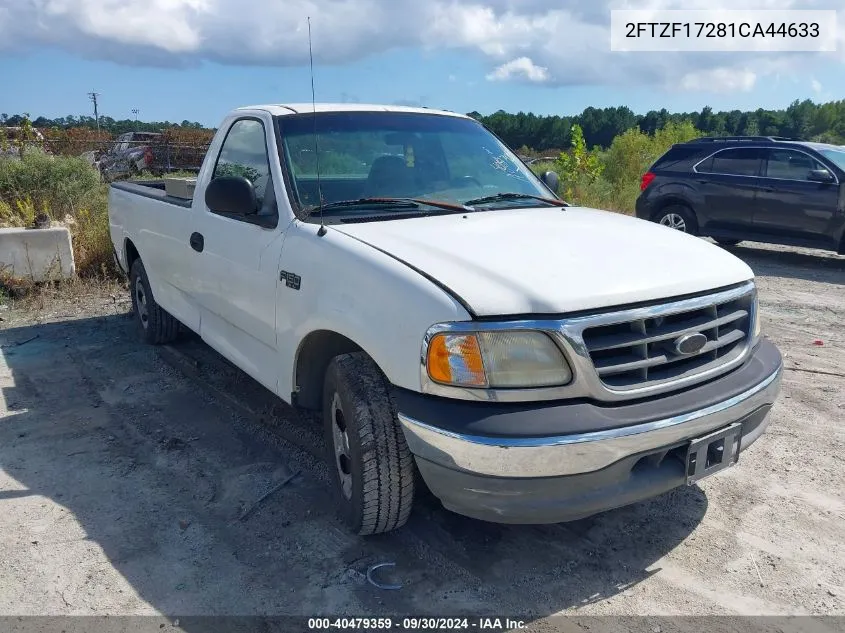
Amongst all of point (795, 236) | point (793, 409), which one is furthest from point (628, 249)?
point (795, 236)

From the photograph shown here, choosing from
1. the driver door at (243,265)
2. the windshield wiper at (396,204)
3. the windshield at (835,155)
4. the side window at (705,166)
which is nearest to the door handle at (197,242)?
the driver door at (243,265)

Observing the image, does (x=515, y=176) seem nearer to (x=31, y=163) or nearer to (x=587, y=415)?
(x=587, y=415)

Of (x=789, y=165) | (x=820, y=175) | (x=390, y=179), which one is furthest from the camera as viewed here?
(x=789, y=165)

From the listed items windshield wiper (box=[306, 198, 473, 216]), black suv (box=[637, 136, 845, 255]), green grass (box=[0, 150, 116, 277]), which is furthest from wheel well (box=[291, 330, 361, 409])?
black suv (box=[637, 136, 845, 255])

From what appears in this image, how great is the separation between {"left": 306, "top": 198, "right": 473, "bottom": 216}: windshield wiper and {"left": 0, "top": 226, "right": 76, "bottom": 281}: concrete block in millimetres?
5738

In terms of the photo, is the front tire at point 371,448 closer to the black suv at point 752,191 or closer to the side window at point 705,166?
the black suv at point 752,191

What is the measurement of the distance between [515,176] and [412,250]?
163 cm

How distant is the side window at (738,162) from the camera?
414 inches

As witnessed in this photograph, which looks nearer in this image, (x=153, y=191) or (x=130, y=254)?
(x=153, y=191)

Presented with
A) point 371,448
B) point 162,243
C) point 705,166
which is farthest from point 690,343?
point 705,166

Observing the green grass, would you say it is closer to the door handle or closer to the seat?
the door handle

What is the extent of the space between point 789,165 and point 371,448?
31.3 ft

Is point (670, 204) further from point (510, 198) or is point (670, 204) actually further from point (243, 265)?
point (243, 265)

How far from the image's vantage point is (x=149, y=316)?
19.9 feet
